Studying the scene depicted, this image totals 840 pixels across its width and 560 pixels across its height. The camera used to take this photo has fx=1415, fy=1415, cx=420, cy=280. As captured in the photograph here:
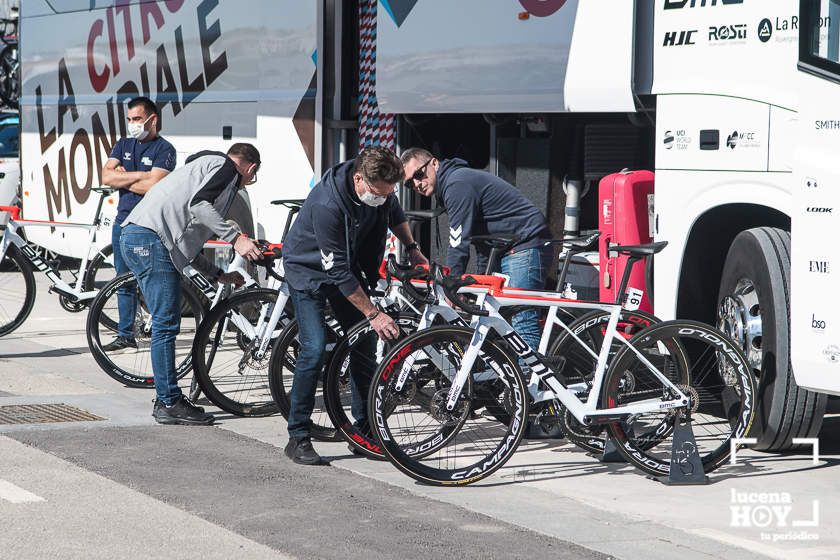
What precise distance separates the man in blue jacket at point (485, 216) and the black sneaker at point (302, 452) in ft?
4.32

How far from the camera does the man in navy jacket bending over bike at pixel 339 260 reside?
6785 mm

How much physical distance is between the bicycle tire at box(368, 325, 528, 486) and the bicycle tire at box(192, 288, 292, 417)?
1.49 metres

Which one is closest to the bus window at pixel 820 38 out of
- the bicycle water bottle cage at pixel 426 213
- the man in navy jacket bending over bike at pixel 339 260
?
the man in navy jacket bending over bike at pixel 339 260

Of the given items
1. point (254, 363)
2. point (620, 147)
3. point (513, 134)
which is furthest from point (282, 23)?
point (254, 363)

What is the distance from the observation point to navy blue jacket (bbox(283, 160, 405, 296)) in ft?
22.3

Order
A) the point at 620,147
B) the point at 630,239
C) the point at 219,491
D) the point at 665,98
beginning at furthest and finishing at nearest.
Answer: the point at 620,147 < the point at 630,239 < the point at 665,98 < the point at 219,491

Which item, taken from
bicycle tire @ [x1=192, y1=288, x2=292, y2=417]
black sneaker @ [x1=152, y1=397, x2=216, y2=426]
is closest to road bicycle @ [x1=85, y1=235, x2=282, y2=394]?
bicycle tire @ [x1=192, y1=288, x2=292, y2=417]

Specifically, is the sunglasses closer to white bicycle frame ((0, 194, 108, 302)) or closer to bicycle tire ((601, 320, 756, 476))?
bicycle tire ((601, 320, 756, 476))

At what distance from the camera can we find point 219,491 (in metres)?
6.42

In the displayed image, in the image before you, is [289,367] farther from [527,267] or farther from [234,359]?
[527,267]

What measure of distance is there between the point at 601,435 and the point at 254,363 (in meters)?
2.21

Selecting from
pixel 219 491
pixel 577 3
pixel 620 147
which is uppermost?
pixel 577 3

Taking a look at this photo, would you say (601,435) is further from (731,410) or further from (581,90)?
(581,90)

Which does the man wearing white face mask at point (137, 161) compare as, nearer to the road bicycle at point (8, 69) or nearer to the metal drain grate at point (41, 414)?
the metal drain grate at point (41, 414)
